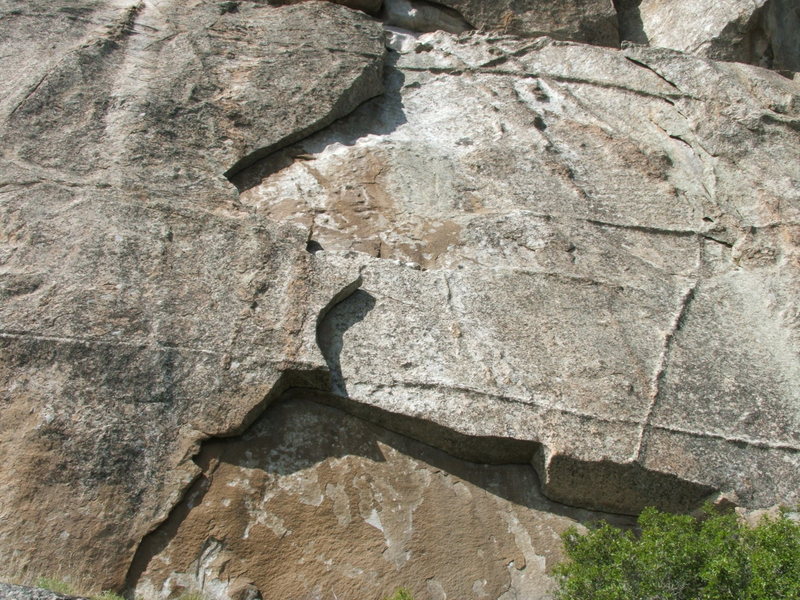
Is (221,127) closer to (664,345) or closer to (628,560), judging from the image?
(664,345)

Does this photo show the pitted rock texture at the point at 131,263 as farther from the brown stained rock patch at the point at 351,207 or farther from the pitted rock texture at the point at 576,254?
the pitted rock texture at the point at 576,254

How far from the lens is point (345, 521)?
3.05 meters

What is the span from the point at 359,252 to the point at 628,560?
190cm

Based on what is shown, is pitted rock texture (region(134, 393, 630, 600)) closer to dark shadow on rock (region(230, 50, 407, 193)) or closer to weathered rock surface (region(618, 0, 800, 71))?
dark shadow on rock (region(230, 50, 407, 193))

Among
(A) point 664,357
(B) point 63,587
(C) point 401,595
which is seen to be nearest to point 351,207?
(A) point 664,357

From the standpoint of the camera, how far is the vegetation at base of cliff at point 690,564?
2.57 metres

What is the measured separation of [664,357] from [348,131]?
2355mm

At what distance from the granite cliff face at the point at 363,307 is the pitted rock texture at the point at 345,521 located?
0.03 ft

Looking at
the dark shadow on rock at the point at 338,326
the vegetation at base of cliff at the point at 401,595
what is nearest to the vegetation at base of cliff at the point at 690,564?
the vegetation at base of cliff at the point at 401,595

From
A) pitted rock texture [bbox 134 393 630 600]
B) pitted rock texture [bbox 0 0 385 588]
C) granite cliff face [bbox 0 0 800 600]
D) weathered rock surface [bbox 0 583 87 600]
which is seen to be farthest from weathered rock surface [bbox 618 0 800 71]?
weathered rock surface [bbox 0 583 87 600]

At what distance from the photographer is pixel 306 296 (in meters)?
3.57

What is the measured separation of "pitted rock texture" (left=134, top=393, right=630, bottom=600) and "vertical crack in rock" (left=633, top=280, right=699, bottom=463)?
37 centimetres

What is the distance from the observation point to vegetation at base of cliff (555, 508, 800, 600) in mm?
2570

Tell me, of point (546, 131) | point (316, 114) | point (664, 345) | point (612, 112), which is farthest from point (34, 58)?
point (664, 345)
